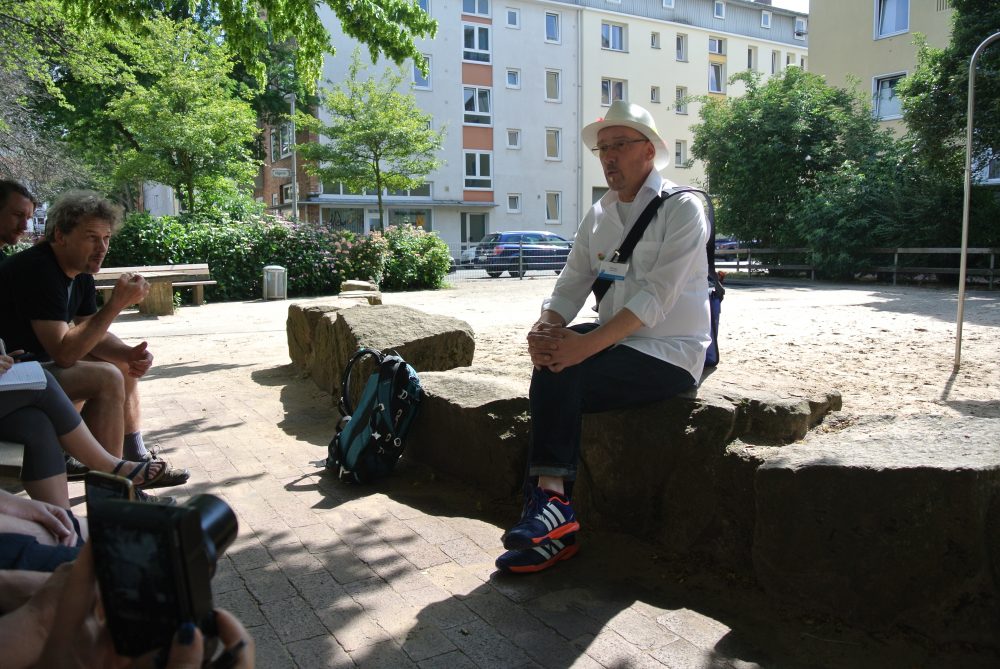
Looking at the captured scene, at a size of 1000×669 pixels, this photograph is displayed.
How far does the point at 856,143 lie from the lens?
2108cm

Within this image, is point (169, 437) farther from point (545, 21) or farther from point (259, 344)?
point (545, 21)

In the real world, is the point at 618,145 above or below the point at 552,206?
below

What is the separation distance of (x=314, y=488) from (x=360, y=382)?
123cm

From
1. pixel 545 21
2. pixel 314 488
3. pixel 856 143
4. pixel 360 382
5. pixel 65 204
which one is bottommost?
pixel 314 488

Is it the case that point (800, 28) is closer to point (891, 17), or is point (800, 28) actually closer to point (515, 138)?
point (515, 138)

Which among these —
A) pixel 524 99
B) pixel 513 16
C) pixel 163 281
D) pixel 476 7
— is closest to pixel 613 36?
pixel 513 16

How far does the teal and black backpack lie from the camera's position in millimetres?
4191

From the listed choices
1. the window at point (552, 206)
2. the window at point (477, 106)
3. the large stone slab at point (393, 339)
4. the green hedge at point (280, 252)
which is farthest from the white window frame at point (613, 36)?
the large stone slab at point (393, 339)

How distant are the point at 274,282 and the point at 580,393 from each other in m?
14.2

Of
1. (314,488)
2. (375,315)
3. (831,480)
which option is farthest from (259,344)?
(831,480)

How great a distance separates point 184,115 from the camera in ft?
62.3

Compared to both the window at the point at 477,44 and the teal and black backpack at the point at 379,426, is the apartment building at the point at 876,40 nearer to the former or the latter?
the window at the point at 477,44

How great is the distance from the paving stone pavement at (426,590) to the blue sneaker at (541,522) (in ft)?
0.50

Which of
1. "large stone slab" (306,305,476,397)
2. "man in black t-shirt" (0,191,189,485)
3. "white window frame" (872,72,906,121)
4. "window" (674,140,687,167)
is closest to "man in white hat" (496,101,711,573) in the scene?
"man in black t-shirt" (0,191,189,485)
